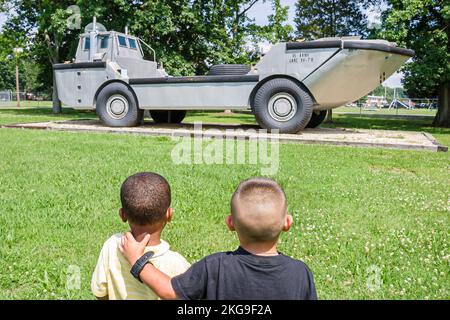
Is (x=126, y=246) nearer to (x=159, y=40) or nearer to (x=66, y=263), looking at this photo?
(x=66, y=263)

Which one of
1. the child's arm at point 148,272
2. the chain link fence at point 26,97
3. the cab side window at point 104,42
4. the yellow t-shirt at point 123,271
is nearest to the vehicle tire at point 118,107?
the cab side window at point 104,42

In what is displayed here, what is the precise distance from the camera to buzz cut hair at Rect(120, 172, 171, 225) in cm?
184

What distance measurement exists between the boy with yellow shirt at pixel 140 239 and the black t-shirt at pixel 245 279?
16 centimetres

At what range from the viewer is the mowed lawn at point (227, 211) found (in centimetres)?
287

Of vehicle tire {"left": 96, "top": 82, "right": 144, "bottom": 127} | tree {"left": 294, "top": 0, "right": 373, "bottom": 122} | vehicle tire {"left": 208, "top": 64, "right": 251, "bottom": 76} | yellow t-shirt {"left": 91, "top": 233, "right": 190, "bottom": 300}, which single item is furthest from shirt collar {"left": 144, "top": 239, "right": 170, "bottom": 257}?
tree {"left": 294, "top": 0, "right": 373, "bottom": 122}

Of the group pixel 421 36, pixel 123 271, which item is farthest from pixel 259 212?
pixel 421 36

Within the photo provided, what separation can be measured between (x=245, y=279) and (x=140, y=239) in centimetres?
48

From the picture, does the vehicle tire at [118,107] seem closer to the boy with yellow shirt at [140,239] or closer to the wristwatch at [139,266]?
the boy with yellow shirt at [140,239]

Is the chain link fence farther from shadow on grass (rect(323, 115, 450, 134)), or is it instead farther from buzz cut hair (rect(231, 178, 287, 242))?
buzz cut hair (rect(231, 178, 287, 242))

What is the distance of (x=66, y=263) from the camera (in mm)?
3025

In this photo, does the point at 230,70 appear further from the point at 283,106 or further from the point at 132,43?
the point at 132,43

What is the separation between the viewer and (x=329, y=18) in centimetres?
3034

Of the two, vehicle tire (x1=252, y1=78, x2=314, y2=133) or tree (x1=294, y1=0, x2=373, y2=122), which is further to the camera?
tree (x1=294, y1=0, x2=373, y2=122)

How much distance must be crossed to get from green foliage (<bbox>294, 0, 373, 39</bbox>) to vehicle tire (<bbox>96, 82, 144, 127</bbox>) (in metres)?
17.2
